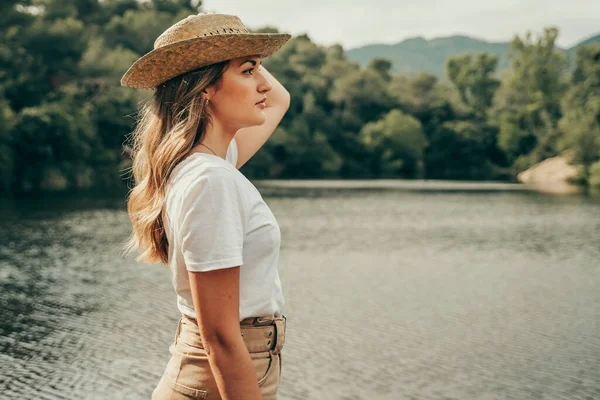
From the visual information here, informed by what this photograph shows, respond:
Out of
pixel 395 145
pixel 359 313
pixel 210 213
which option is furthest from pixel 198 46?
pixel 395 145

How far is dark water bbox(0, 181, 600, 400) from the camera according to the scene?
25.3ft

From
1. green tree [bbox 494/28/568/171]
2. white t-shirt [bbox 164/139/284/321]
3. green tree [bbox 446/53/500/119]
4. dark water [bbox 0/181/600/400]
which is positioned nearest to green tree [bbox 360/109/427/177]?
green tree [bbox 494/28/568/171]

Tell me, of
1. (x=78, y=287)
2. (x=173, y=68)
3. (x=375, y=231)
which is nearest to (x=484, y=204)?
(x=375, y=231)

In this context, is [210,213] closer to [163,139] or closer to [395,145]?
[163,139]

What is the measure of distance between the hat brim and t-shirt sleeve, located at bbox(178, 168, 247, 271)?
301mm

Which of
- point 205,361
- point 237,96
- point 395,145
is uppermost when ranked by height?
point 237,96

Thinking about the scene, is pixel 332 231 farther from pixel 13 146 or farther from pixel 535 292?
pixel 13 146

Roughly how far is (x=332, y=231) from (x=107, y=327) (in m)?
12.5

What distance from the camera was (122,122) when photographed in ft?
153

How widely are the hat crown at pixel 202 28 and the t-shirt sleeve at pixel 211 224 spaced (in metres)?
0.36

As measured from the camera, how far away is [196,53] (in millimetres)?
1670

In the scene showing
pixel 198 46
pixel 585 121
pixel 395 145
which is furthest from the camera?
pixel 395 145

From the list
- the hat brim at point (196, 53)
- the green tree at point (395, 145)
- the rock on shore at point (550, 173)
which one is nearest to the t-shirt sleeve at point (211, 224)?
the hat brim at point (196, 53)

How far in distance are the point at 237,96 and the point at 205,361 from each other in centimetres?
60
